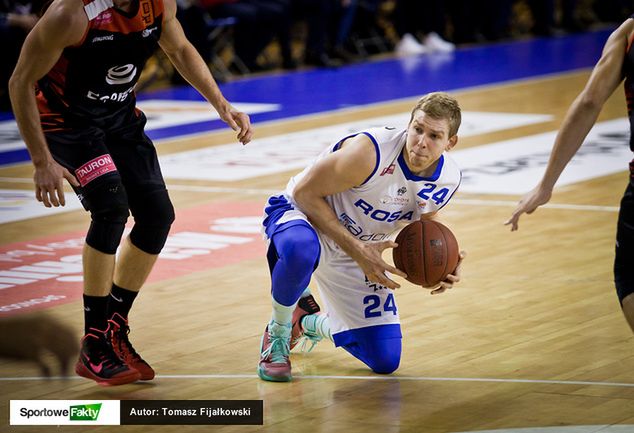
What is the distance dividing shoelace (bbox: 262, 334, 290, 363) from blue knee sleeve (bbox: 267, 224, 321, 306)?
164 mm

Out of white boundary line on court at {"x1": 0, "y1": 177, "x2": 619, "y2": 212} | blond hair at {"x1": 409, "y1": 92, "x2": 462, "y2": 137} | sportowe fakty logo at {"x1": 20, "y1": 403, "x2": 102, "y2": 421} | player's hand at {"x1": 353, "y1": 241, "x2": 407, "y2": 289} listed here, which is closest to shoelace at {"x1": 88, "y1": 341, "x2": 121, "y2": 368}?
sportowe fakty logo at {"x1": 20, "y1": 403, "x2": 102, "y2": 421}

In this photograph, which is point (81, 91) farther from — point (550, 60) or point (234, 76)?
point (550, 60)

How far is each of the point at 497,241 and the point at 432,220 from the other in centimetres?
249

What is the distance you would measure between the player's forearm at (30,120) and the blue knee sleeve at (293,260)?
919 millimetres

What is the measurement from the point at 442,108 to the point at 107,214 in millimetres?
1321

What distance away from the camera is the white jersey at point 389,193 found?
15.4 ft

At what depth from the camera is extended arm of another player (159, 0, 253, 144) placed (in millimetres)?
4887

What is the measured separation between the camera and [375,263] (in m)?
4.50

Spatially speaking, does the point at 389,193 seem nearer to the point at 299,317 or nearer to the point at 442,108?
the point at 442,108

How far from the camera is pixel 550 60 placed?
16469 millimetres

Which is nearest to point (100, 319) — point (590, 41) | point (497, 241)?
point (497, 241)

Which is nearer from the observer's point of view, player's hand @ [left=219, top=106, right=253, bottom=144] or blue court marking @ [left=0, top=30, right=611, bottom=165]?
player's hand @ [left=219, top=106, right=253, bottom=144]

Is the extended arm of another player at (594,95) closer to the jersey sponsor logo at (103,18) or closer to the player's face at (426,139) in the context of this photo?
the player's face at (426,139)

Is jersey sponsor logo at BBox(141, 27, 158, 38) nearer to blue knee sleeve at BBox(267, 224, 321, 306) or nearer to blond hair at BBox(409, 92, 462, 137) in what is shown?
blue knee sleeve at BBox(267, 224, 321, 306)
